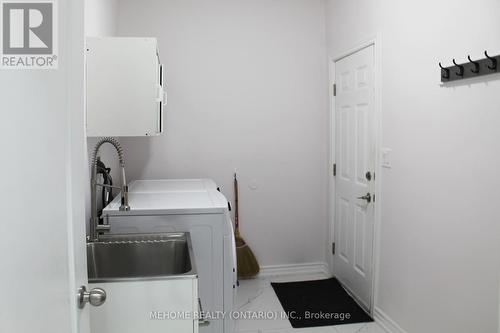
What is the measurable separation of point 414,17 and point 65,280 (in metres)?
2.40

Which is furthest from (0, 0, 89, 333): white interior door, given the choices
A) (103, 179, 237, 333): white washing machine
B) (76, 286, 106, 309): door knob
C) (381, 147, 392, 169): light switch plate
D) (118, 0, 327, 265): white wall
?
(118, 0, 327, 265): white wall

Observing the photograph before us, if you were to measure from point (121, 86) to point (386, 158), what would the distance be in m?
1.80

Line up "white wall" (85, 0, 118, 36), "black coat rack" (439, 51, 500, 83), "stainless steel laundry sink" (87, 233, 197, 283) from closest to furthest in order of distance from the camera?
"black coat rack" (439, 51, 500, 83) < "stainless steel laundry sink" (87, 233, 197, 283) < "white wall" (85, 0, 118, 36)

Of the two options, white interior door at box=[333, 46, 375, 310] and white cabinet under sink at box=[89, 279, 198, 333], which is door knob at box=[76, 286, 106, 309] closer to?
white cabinet under sink at box=[89, 279, 198, 333]

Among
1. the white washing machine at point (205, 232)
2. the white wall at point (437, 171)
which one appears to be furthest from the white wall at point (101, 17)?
the white wall at point (437, 171)

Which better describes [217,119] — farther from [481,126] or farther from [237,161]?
[481,126]

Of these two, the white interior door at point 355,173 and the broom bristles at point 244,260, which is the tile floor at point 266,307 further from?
the white interior door at point 355,173

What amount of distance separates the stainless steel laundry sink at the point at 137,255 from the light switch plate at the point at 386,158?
1507mm

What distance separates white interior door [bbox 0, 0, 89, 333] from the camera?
79 centimetres

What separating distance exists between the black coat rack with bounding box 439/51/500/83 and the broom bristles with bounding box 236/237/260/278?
2.28 meters

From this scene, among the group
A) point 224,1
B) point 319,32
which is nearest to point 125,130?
point 224,1

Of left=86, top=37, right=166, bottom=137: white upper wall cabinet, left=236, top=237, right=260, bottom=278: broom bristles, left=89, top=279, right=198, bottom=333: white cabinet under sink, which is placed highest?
left=86, top=37, right=166, bottom=137: white upper wall cabinet

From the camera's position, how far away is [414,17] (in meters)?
2.54

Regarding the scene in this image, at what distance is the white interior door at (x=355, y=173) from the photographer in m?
3.17
